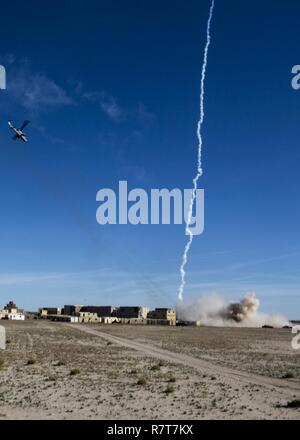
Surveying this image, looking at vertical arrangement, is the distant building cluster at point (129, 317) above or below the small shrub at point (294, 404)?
below

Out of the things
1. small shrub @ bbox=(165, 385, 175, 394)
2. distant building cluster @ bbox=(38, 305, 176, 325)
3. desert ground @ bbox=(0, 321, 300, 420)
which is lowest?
distant building cluster @ bbox=(38, 305, 176, 325)

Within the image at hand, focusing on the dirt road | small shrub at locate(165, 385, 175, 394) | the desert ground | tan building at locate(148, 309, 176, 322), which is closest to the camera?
the desert ground

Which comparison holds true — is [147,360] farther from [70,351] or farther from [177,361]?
[70,351]

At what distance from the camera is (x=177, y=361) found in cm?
4153

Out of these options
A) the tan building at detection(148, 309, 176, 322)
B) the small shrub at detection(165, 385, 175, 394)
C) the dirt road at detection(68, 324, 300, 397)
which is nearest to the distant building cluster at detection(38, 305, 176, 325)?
the tan building at detection(148, 309, 176, 322)

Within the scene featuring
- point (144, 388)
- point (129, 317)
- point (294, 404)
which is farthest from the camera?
point (129, 317)

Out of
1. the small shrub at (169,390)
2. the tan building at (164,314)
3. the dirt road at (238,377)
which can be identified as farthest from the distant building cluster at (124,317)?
the small shrub at (169,390)

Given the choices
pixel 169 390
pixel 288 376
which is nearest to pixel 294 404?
pixel 169 390

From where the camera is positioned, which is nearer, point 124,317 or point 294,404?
point 294,404

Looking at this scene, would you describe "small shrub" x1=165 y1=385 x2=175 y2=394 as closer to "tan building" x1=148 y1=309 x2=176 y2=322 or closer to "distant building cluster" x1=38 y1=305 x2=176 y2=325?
"distant building cluster" x1=38 y1=305 x2=176 y2=325

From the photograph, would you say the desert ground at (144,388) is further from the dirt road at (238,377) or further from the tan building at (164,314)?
the tan building at (164,314)

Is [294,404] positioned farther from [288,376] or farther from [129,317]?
[129,317]

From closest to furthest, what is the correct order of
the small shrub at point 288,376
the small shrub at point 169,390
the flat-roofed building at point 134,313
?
the small shrub at point 169,390
the small shrub at point 288,376
the flat-roofed building at point 134,313

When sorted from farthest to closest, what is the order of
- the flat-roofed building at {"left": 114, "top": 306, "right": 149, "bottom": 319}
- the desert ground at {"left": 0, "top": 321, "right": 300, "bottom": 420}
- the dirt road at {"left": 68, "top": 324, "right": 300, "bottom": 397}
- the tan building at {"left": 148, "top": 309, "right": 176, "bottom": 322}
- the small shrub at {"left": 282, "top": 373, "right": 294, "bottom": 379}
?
the flat-roofed building at {"left": 114, "top": 306, "right": 149, "bottom": 319}
the tan building at {"left": 148, "top": 309, "right": 176, "bottom": 322}
the small shrub at {"left": 282, "top": 373, "right": 294, "bottom": 379}
the dirt road at {"left": 68, "top": 324, "right": 300, "bottom": 397}
the desert ground at {"left": 0, "top": 321, "right": 300, "bottom": 420}
